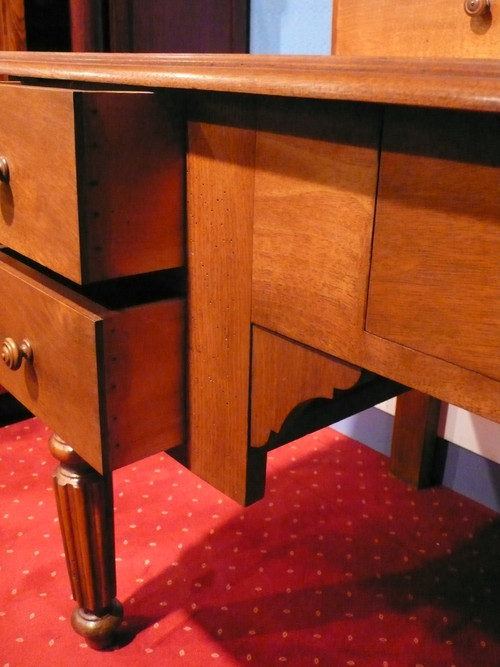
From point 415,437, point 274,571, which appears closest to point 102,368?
point 274,571

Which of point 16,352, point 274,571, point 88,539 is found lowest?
point 274,571

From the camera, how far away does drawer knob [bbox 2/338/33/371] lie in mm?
675

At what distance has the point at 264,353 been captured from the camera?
56cm

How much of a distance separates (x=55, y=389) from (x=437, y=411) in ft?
2.41

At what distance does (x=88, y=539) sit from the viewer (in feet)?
2.46

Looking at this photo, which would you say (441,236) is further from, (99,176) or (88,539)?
(88,539)

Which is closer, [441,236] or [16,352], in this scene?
[441,236]

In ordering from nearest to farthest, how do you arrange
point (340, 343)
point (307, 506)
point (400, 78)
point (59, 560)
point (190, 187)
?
point (400, 78)
point (340, 343)
point (190, 187)
point (59, 560)
point (307, 506)

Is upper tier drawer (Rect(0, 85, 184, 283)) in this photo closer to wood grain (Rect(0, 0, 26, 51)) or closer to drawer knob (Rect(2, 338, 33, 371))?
drawer knob (Rect(2, 338, 33, 371))

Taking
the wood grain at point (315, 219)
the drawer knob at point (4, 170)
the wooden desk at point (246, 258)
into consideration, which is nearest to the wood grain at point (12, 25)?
the wooden desk at point (246, 258)

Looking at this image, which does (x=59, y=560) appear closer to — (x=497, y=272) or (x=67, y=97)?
(x=67, y=97)

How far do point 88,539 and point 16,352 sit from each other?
0.75 ft

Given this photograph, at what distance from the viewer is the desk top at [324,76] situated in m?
0.33

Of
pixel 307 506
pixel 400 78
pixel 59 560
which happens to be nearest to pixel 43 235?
pixel 400 78
